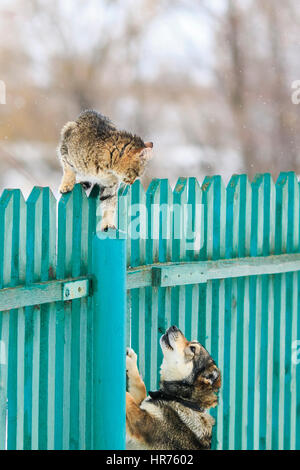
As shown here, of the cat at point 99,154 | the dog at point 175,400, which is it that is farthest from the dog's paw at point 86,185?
the dog at point 175,400

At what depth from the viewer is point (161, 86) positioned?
37.8ft

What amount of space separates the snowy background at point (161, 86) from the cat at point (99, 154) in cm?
713

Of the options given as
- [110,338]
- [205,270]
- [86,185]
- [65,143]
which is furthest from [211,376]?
[65,143]

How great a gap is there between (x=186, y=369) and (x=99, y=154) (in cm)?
115

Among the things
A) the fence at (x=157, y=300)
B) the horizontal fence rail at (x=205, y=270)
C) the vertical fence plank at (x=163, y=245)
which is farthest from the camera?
the vertical fence plank at (x=163, y=245)

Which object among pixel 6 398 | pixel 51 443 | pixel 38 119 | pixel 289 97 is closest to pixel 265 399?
pixel 51 443

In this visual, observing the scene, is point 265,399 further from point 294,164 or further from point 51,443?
point 294,164

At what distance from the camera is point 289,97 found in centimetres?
1190

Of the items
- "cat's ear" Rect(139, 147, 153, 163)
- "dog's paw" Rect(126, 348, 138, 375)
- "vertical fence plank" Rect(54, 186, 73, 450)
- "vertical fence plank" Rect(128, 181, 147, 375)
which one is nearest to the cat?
"cat's ear" Rect(139, 147, 153, 163)

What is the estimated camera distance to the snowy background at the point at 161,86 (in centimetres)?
1082

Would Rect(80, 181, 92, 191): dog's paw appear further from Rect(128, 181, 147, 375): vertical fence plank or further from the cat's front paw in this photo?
Rect(128, 181, 147, 375): vertical fence plank

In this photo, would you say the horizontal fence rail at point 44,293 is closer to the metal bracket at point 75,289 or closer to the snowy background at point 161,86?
the metal bracket at point 75,289

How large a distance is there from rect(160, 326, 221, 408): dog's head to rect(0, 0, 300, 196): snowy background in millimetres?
7670

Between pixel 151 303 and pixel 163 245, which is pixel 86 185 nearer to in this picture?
pixel 163 245
